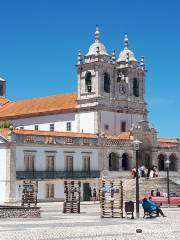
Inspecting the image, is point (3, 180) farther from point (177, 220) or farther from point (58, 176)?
point (177, 220)

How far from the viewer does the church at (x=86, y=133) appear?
51.8m

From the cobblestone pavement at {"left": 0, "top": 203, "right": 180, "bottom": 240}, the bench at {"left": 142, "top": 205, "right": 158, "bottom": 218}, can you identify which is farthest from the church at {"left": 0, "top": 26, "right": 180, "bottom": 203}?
the cobblestone pavement at {"left": 0, "top": 203, "right": 180, "bottom": 240}

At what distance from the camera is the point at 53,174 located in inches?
2110

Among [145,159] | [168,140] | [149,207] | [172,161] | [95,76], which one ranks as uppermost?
[95,76]

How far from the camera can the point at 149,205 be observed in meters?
30.6

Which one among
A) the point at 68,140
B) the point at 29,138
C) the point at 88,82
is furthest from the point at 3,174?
the point at 88,82

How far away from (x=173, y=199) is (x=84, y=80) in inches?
1203

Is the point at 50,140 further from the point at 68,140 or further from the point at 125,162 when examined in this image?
the point at 125,162

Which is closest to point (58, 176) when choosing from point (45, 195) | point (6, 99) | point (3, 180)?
point (45, 195)

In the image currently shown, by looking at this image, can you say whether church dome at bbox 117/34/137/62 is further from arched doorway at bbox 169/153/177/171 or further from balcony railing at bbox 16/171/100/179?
balcony railing at bbox 16/171/100/179

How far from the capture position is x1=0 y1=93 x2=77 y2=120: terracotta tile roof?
69.7 m

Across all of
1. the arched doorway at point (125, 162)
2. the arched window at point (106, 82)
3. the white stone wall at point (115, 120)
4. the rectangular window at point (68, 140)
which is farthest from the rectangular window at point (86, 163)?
the arched window at point (106, 82)

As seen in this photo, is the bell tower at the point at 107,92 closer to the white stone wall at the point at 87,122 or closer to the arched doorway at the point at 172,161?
the white stone wall at the point at 87,122

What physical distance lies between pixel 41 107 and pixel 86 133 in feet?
41.5
